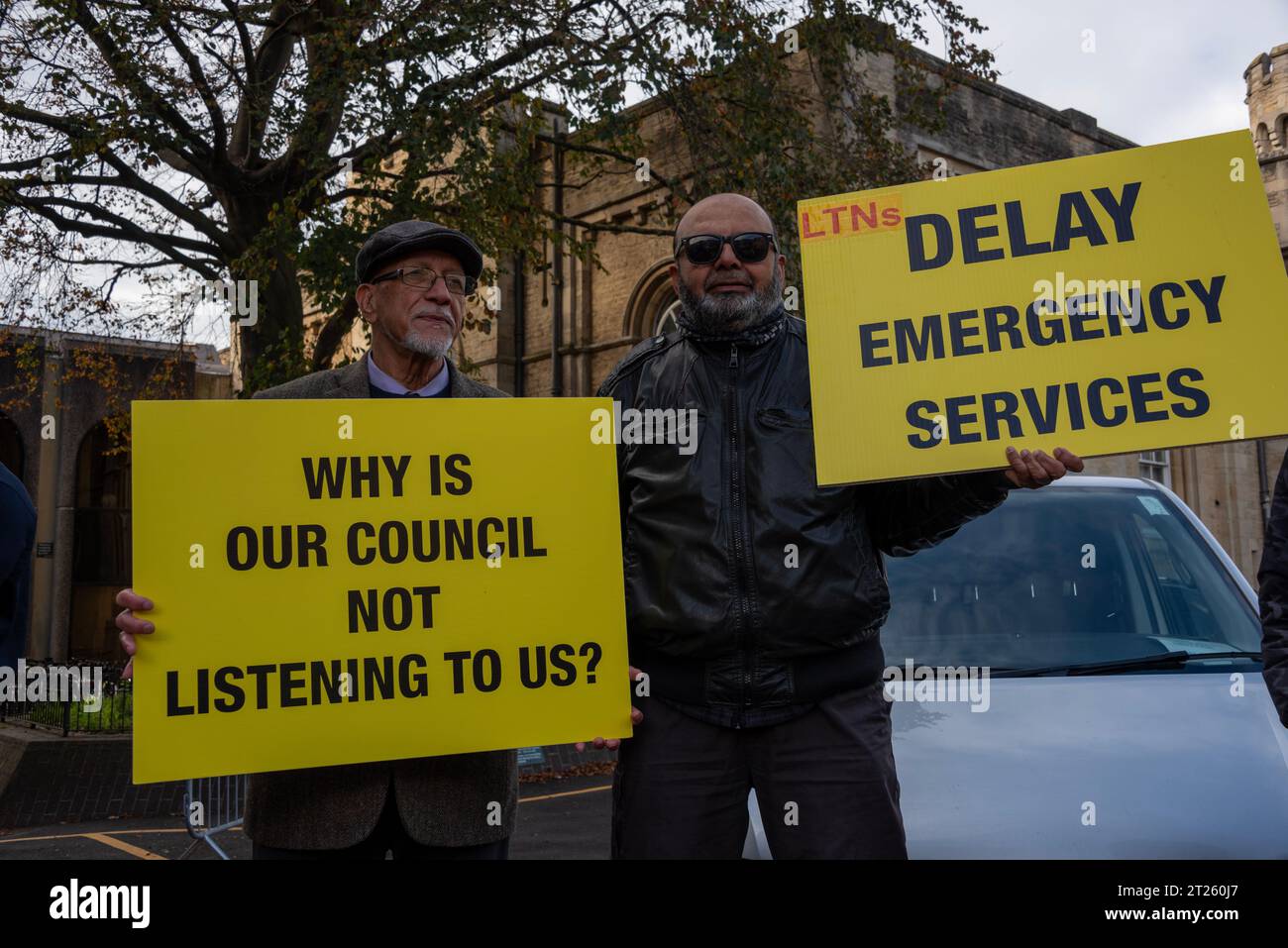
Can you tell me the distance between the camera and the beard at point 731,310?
8.49 feet

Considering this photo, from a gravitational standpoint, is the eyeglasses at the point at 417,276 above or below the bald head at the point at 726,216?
below

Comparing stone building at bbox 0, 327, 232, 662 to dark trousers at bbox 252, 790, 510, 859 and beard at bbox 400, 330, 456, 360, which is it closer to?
beard at bbox 400, 330, 456, 360

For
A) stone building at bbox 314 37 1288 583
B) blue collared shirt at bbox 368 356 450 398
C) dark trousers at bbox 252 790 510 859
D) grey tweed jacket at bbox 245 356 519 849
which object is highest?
stone building at bbox 314 37 1288 583

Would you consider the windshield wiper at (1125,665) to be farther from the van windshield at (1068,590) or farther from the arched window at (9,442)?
the arched window at (9,442)

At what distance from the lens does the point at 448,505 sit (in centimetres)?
261

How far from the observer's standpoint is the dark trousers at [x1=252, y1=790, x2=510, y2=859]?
244 cm

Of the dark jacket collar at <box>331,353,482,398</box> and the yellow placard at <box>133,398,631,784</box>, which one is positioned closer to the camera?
the yellow placard at <box>133,398,631,784</box>

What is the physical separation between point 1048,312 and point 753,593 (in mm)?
1018

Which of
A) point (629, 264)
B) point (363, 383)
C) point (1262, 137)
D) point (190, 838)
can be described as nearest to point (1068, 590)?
point (363, 383)

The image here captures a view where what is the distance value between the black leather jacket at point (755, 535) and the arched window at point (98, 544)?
70.7 feet

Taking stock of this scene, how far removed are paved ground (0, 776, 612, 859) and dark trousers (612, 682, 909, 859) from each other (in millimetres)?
5039

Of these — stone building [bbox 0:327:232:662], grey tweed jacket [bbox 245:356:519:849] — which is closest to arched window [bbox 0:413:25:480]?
stone building [bbox 0:327:232:662]

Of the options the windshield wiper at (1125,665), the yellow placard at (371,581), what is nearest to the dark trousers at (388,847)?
the yellow placard at (371,581)

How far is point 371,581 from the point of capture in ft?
8.29
